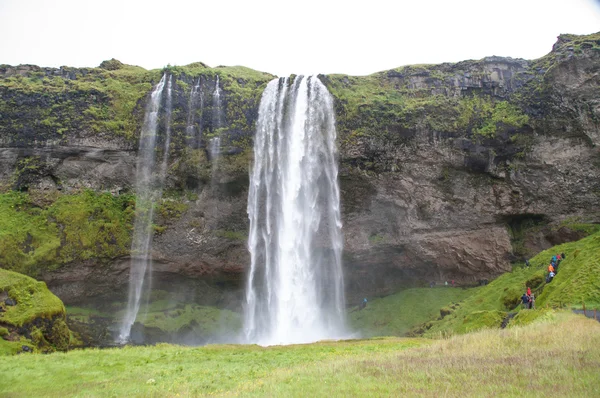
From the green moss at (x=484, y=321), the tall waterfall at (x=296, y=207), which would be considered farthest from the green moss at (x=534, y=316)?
the tall waterfall at (x=296, y=207)

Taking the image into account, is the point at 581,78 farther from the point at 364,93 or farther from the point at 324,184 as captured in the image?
the point at 324,184

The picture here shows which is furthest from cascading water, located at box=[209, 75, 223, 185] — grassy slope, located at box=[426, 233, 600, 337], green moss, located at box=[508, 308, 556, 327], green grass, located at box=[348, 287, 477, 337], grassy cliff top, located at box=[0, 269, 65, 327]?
green moss, located at box=[508, 308, 556, 327]

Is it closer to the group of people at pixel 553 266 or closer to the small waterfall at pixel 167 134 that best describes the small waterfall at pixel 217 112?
the small waterfall at pixel 167 134

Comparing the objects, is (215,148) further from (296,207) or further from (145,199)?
(296,207)

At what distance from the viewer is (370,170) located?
3862 cm

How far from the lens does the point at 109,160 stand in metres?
40.1

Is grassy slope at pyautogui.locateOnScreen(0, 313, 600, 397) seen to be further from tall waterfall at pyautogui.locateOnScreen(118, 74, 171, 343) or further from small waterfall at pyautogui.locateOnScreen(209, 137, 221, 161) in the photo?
small waterfall at pyautogui.locateOnScreen(209, 137, 221, 161)

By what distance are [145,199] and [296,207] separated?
48.1ft

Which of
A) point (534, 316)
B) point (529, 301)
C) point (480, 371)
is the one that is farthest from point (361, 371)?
point (529, 301)

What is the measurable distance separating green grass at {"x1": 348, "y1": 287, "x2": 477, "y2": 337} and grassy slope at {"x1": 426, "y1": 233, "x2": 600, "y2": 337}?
3.89 metres

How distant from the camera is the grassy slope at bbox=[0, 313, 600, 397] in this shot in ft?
26.8

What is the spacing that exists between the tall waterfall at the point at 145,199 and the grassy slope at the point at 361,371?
19634mm

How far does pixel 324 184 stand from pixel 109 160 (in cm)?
2067

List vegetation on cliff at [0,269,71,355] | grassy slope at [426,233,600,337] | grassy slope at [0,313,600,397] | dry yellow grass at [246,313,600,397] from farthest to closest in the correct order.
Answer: vegetation on cliff at [0,269,71,355]
grassy slope at [426,233,600,337]
grassy slope at [0,313,600,397]
dry yellow grass at [246,313,600,397]
